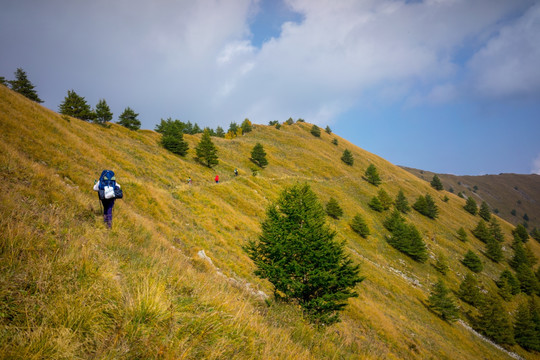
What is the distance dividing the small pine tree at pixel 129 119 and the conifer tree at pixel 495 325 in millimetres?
67851

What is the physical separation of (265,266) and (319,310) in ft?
8.69

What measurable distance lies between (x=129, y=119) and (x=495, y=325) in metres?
70.7

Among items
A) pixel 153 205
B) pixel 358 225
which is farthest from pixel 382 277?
pixel 153 205

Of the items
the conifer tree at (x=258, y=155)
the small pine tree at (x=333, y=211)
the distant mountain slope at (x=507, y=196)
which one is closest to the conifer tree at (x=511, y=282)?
the small pine tree at (x=333, y=211)

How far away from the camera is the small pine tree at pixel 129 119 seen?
44.2 meters

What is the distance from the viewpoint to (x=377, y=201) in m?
52.0

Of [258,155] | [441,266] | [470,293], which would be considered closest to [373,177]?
[441,266]

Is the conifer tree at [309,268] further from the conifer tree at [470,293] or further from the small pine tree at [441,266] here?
the small pine tree at [441,266]

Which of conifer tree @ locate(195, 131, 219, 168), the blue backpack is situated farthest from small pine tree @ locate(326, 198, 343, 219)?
the blue backpack

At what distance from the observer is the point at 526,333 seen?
96.1ft

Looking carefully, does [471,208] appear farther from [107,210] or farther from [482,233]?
[107,210]

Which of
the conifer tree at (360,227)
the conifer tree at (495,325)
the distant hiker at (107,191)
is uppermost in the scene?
the conifer tree at (360,227)

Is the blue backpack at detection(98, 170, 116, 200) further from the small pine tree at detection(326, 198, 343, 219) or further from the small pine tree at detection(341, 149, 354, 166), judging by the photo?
the small pine tree at detection(341, 149, 354, 166)

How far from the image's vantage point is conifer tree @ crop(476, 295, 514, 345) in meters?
27.0
